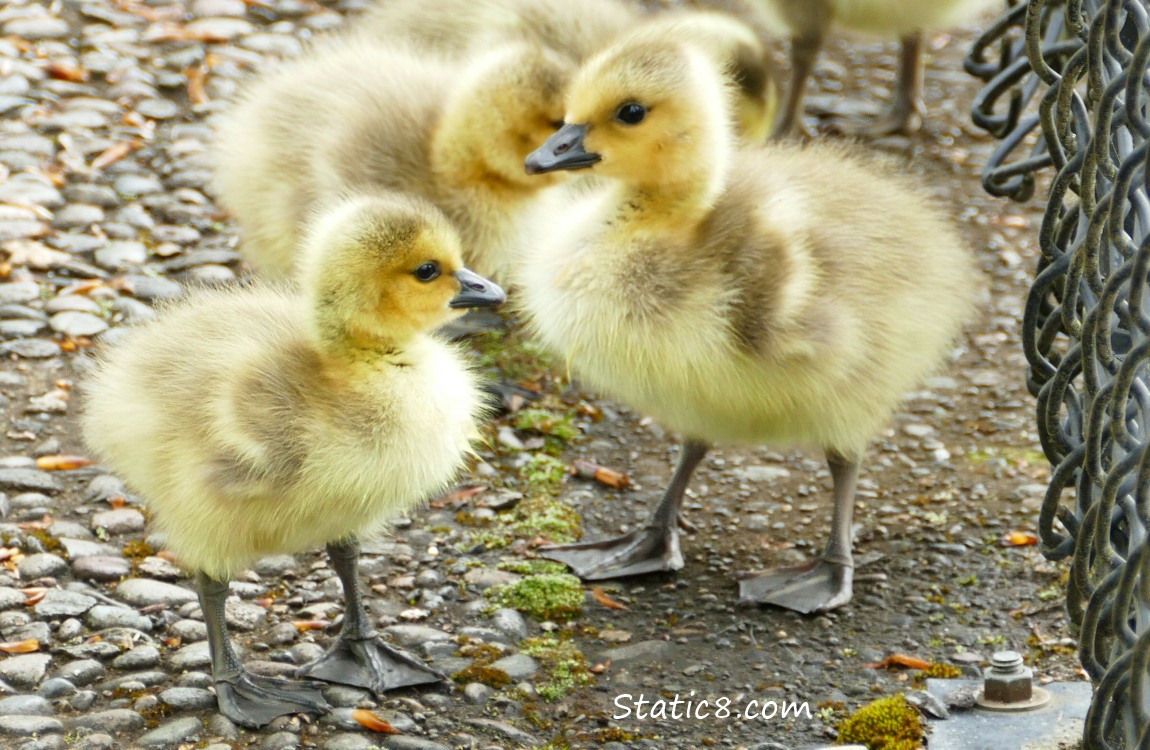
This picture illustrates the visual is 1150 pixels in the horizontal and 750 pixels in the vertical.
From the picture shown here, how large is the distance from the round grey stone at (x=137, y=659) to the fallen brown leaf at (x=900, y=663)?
1.47 meters

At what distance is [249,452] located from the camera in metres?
2.66

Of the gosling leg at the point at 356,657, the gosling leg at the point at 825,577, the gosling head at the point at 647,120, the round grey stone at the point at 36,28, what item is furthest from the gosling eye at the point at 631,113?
the round grey stone at the point at 36,28

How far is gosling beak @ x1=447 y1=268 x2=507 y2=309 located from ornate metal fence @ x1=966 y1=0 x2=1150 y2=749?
Result: 1099mm

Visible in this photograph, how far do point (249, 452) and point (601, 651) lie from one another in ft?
3.05

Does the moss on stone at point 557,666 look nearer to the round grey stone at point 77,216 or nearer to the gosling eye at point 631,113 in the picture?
the gosling eye at point 631,113

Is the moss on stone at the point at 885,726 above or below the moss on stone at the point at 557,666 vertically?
above

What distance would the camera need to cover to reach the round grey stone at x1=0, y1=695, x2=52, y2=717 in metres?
2.71

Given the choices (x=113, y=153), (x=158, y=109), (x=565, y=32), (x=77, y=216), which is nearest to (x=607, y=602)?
(x=565, y=32)

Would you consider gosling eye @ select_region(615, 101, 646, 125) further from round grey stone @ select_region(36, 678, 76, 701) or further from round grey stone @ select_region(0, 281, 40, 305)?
round grey stone @ select_region(0, 281, 40, 305)

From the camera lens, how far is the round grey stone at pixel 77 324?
4078 mm

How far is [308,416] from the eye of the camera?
2713mm

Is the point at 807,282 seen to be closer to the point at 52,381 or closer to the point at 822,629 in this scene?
the point at 822,629

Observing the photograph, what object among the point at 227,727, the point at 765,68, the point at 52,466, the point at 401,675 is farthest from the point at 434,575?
the point at 765,68

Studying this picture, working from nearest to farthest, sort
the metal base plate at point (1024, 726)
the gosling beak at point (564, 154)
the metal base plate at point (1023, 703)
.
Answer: the metal base plate at point (1024, 726), the metal base plate at point (1023, 703), the gosling beak at point (564, 154)
